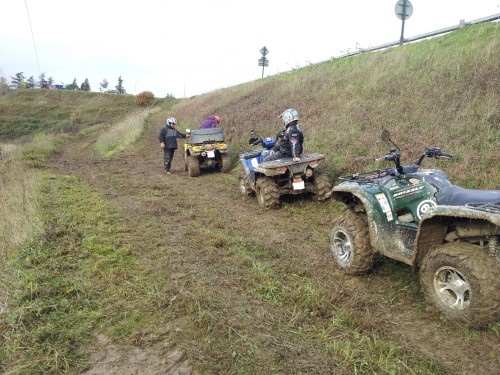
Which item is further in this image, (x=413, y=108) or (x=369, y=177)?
(x=413, y=108)

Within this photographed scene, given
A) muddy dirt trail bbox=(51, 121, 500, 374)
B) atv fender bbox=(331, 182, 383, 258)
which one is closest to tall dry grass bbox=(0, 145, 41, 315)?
muddy dirt trail bbox=(51, 121, 500, 374)

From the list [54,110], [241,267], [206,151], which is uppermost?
[54,110]

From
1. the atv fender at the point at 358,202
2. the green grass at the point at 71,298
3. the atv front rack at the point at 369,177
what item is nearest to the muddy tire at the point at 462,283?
the atv fender at the point at 358,202

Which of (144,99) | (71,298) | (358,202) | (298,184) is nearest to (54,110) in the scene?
(144,99)

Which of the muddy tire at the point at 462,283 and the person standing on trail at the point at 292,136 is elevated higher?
the person standing on trail at the point at 292,136

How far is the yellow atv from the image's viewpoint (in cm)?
1044

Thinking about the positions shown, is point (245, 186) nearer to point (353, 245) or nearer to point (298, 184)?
point (298, 184)

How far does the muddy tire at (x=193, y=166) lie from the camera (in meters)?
10.4

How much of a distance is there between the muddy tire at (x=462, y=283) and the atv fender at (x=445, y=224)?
0.49ft

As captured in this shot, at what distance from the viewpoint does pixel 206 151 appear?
10.4m

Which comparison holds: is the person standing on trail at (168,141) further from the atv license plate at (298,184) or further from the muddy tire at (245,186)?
the atv license plate at (298,184)

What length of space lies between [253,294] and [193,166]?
23.8 feet

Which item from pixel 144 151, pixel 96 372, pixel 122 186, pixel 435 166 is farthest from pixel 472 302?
pixel 144 151

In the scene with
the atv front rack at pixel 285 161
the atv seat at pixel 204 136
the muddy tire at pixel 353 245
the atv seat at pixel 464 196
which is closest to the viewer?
the atv seat at pixel 464 196
